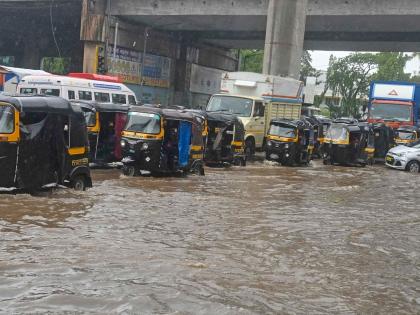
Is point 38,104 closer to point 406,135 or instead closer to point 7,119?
point 7,119

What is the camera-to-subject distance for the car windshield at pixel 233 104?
23984 mm

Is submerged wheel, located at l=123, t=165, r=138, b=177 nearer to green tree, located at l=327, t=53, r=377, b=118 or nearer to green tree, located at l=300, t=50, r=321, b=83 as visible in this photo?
green tree, located at l=327, t=53, r=377, b=118

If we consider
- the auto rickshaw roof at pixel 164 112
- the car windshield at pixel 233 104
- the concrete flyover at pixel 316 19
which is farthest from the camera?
the concrete flyover at pixel 316 19

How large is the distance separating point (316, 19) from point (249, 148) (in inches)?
473

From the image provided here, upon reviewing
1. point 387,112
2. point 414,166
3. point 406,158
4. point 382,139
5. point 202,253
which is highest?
point 387,112

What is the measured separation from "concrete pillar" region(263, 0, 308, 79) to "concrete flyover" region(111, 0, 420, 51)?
102 centimetres

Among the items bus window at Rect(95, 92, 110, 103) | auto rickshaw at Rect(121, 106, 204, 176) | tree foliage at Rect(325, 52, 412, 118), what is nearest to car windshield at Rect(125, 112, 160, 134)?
auto rickshaw at Rect(121, 106, 204, 176)

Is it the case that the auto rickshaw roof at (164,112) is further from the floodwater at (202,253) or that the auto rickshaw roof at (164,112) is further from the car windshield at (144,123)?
the floodwater at (202,253)

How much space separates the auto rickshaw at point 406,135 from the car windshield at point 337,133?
4.71m

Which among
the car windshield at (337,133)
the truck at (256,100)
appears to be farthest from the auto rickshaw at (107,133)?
the car windshield at (337,133)

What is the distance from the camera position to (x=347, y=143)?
2502cm

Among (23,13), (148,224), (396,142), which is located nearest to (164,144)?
(148,224)

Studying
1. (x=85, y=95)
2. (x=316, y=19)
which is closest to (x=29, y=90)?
(x=85, y=95)

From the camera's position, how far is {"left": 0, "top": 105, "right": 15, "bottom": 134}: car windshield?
10.2 m
